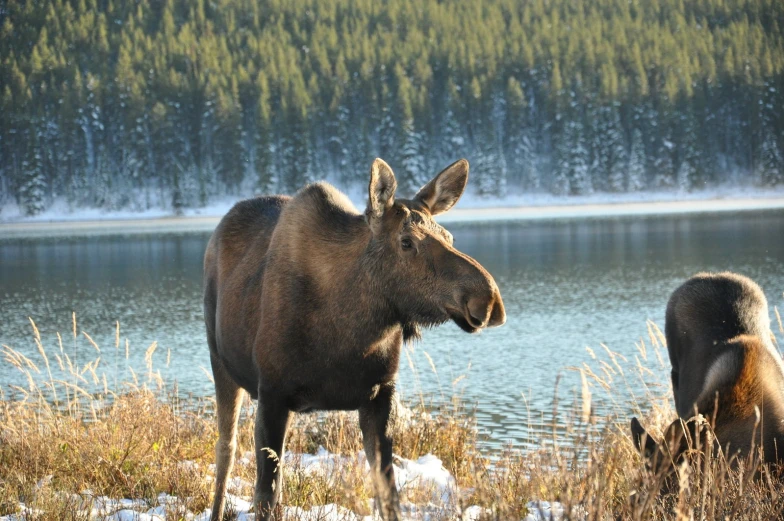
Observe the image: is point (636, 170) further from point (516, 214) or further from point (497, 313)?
point (497, 313)

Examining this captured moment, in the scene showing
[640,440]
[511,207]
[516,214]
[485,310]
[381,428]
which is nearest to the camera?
[485,310]

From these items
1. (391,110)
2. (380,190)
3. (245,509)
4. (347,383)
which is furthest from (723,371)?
(391,110)

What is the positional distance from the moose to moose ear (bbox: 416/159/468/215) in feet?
5.33

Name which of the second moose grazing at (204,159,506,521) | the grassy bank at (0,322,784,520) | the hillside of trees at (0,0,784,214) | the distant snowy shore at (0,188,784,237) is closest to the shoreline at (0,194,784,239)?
the distant snowy shore at (0,188,784,237)

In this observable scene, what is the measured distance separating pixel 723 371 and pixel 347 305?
2715 millimetres

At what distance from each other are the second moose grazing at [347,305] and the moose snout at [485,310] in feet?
0.29

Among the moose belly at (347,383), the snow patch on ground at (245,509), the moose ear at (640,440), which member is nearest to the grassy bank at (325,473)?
the snow patch on ground at (245,509)

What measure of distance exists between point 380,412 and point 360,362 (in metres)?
0.34

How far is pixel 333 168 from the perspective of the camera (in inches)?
4250

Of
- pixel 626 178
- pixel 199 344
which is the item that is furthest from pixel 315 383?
pixel 626 178

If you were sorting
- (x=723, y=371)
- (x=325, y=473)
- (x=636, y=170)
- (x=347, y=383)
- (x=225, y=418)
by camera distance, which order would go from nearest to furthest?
(x=347, y=383)
(x=723, y=371)
(x=225, y=418)
(x=325, y=473)
(x=636, y=170)

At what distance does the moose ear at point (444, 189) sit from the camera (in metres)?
5.23

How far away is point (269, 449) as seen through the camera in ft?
17.1

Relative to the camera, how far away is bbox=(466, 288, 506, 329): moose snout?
14.8ft
